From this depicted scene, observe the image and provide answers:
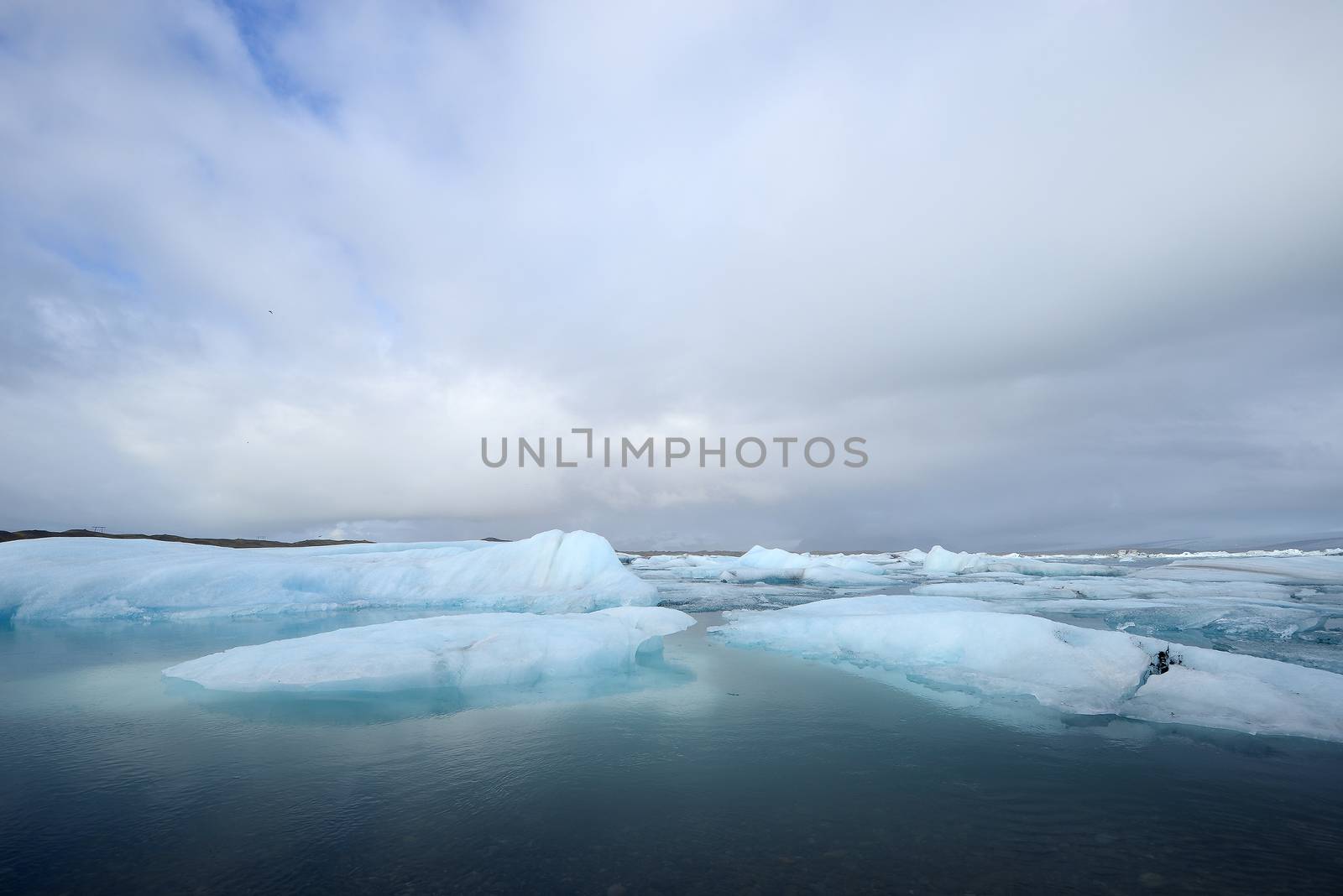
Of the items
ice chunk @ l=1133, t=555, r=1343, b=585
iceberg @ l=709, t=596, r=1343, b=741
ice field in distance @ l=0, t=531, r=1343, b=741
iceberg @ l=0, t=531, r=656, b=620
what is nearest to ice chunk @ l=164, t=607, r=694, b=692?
ice field in distance @ l=0, t=531, r=1343, b=741

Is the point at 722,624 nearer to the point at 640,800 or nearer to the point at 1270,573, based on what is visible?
the point at 640,800

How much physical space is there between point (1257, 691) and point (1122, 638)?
58.0 inches

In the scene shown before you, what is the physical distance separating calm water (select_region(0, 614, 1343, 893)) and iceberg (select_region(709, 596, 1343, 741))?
0.49 m

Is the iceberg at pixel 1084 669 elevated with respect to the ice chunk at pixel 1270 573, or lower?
lower

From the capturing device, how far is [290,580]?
18.9m

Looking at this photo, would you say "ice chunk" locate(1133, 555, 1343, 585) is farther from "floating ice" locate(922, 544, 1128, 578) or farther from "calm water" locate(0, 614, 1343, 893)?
"calm water" locate(0, 614, 1343, 893)

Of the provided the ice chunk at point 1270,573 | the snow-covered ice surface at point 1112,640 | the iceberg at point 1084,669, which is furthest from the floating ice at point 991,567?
the iceberg at point 1084,669

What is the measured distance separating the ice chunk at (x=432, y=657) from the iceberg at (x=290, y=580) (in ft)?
28.9

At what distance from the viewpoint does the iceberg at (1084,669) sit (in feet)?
21.2

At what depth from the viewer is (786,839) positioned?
3.89 m

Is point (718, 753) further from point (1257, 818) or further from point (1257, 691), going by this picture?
point (1257, 691)

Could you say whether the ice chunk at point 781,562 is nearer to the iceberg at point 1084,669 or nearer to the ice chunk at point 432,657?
the iceberg at point 1084,669

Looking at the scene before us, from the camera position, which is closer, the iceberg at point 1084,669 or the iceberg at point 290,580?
the iceberg at point 1084,669

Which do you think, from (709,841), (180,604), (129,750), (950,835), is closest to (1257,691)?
(950,835)
